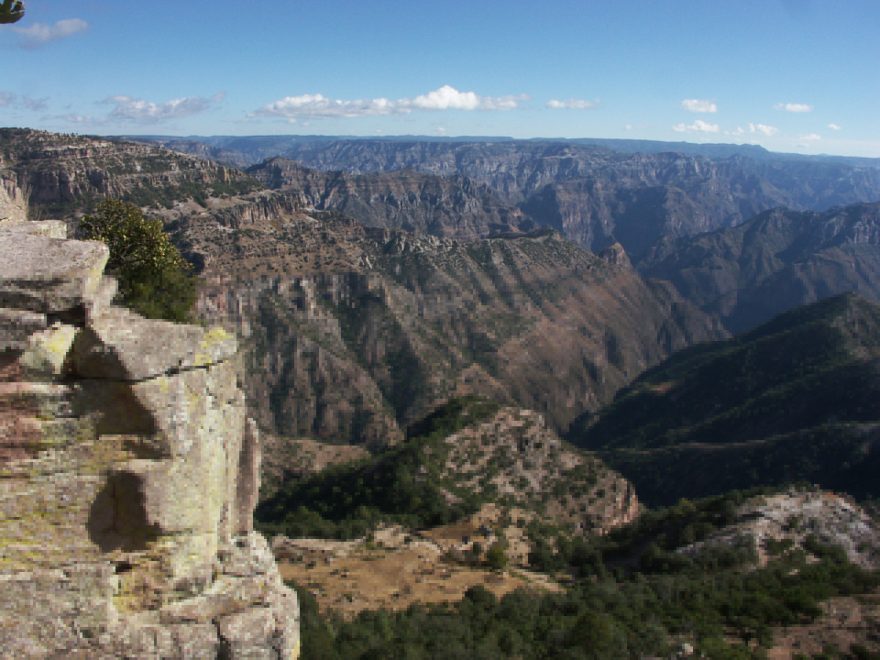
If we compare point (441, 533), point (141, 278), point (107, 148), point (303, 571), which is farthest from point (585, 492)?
point (107, 148)

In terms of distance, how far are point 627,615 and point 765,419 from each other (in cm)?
11690

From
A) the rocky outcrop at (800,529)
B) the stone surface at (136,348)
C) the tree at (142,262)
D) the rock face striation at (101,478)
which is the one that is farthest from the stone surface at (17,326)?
the rocky outcrop at (800,529)

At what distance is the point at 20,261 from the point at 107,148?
196 m

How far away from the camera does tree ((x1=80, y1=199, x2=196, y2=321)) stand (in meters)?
26.7

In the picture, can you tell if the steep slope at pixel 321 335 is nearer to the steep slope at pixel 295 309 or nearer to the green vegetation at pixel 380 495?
the steep slope at pixel 295 309

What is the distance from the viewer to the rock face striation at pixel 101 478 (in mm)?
16812

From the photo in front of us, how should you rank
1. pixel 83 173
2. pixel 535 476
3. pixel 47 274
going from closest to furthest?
pixel 47 274
pixel 535 476
pixel 83 173

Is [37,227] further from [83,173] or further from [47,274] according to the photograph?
[83,173]

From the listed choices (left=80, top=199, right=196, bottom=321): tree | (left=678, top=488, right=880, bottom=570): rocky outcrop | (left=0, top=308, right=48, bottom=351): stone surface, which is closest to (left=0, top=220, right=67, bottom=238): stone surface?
(left=80, top=199, right=196, bottom=321): tree

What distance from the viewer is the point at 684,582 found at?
4900 cm

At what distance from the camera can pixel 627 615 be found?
43.4m

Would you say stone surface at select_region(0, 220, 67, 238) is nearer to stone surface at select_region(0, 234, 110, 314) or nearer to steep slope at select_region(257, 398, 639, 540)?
stone surface at select_region(0, 234, 110, 314)

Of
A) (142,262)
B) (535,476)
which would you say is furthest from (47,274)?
(535,476)

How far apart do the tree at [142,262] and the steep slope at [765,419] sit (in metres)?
108
